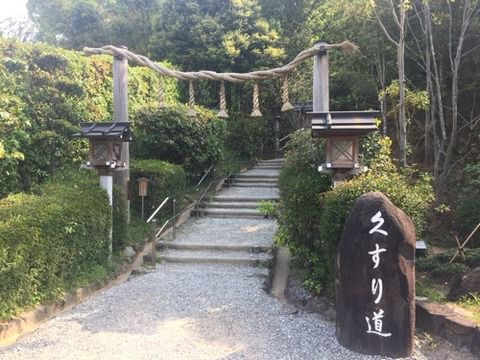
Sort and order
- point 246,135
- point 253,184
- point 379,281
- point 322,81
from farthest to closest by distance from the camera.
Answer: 1. point 246,135
2. point 253,184
3. point 322,81
4. point 379,281

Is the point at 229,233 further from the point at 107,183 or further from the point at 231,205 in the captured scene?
the point at 107,183

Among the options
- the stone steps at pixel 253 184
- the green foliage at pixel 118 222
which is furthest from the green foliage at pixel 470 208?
the green foliage at pixel 118 222

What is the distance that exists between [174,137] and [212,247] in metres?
4.16

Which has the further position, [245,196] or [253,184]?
[253,184]

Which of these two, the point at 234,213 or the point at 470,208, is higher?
the point at 470,208

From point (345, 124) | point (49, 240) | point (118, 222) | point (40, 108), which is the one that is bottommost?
point (118, 222)

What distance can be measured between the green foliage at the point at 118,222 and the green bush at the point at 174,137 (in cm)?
381

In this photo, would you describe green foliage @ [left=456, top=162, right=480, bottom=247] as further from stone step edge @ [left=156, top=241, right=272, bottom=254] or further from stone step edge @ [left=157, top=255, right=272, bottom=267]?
stone step edge @ [left=157, top=255, right=272, bottom=267]

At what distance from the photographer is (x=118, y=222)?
782cm

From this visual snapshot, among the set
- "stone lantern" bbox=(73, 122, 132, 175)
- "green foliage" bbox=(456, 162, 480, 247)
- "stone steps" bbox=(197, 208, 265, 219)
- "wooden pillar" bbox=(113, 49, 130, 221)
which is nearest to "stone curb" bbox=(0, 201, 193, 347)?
"wooden pillar" bbox=(113, 49, 130, 221)

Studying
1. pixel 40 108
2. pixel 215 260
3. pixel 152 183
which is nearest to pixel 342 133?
pixel 215 260

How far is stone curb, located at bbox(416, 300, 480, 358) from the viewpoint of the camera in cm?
447

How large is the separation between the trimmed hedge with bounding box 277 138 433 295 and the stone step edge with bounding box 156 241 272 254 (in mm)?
1667

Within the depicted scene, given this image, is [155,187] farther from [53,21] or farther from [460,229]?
[53,21]
